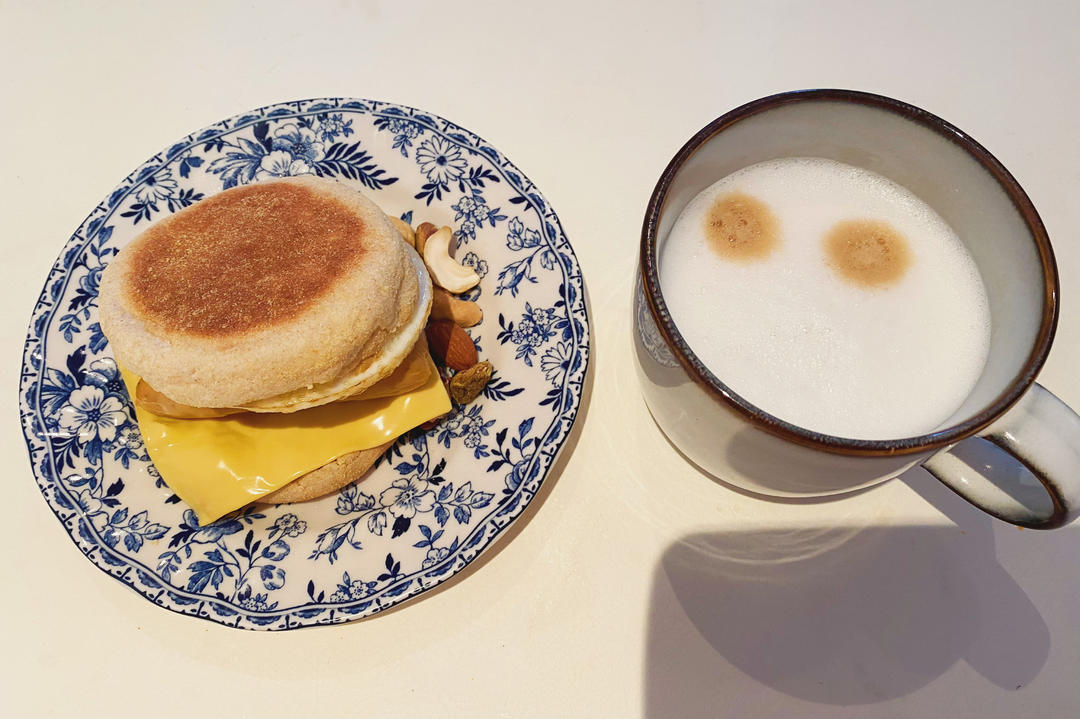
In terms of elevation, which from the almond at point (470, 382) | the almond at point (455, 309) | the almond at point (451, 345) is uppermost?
the almond at point (455, 309)

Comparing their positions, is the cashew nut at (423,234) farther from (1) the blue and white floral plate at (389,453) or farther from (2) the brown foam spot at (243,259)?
(2) the brown foam spot at (243,259)

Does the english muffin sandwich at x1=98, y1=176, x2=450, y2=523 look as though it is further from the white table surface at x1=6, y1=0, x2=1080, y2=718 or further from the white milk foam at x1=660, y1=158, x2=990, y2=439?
the white milk foam at x1=660, y1=158, x2=990, y2=439

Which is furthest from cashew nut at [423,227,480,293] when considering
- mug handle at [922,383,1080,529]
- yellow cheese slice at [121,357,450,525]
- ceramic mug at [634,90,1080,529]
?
mug handle at [922,383,1080,529]

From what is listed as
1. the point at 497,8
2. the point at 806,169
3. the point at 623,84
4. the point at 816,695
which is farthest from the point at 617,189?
the point at 816,695

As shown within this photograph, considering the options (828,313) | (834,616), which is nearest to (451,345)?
(828,313)

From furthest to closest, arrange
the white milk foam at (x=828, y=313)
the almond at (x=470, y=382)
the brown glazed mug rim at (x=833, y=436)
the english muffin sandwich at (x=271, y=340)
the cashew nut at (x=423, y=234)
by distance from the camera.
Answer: the cashew nut at (x=423, y=234)
the almond at (x=470, y=382)
the english muffin sandwich at (x=271, y=340)
the white milk foam at (x=828, y=313)
the brown glazed mug rim at (x=833, y=436)

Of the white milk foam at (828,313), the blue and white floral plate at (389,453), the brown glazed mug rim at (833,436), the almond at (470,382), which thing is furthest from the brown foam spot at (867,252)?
the almond at (470,382)

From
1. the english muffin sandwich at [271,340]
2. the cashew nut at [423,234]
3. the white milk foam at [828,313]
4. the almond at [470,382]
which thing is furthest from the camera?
the cashew nut at [423,234]
